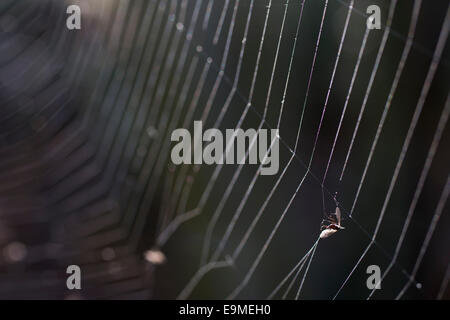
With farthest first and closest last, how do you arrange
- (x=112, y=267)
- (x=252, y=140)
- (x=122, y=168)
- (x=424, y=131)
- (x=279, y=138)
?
(x=122, y=168) → (x=112, y=267) → (x=252, y=140) → (x=279, y=138) → (x=424, y=131)

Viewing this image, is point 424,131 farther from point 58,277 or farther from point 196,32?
point 58,277

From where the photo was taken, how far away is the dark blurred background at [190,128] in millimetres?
1096

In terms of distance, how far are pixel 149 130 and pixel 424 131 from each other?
3.00ft

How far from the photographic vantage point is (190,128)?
165cm

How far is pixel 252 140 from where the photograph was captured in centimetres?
131

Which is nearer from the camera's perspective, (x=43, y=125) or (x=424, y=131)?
(x=424, y=131)

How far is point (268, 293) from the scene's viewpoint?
1401mm

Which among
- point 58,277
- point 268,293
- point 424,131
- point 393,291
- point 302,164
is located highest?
point 424,131

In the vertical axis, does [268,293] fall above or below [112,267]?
above

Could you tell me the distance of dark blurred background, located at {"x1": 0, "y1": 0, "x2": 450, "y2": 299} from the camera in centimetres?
110

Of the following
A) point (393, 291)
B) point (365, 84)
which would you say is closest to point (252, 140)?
point (365, 84)

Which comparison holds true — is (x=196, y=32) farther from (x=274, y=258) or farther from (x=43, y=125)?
(x=43, y=125)

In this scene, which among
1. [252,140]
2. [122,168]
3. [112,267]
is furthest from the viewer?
[122,168]

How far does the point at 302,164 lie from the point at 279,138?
0.35 feet
